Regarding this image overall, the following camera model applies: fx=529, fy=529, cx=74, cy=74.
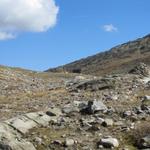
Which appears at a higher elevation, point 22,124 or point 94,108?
point 94,108

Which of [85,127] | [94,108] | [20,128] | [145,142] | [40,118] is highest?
[94,108]

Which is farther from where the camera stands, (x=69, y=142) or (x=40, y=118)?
(x=40, y=118)

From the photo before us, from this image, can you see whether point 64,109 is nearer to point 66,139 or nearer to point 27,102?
point 66,139

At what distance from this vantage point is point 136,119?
24.4 m

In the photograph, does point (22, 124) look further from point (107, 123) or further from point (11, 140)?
point (107, 123)

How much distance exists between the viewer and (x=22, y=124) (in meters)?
24.4

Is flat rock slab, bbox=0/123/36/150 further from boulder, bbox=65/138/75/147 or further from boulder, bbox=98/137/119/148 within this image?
boulder, bbox=98/137/119/148

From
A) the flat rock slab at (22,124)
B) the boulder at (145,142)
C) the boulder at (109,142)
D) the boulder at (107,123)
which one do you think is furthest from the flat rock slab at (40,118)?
the boulder at (145,142)

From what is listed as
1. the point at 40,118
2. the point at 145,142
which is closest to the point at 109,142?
the point at 145,142

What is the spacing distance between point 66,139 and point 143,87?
14.1 metres

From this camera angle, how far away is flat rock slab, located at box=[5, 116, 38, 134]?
23859 mm

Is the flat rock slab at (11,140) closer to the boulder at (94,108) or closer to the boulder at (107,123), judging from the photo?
the boulder at (107,123)

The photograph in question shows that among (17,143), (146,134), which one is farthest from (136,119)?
(17,143)

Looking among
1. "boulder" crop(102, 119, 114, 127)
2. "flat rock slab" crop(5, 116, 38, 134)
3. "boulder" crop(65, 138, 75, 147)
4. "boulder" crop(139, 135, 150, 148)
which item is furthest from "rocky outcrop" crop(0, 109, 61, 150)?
"boulder" crop(139, 135, 150, 148)
